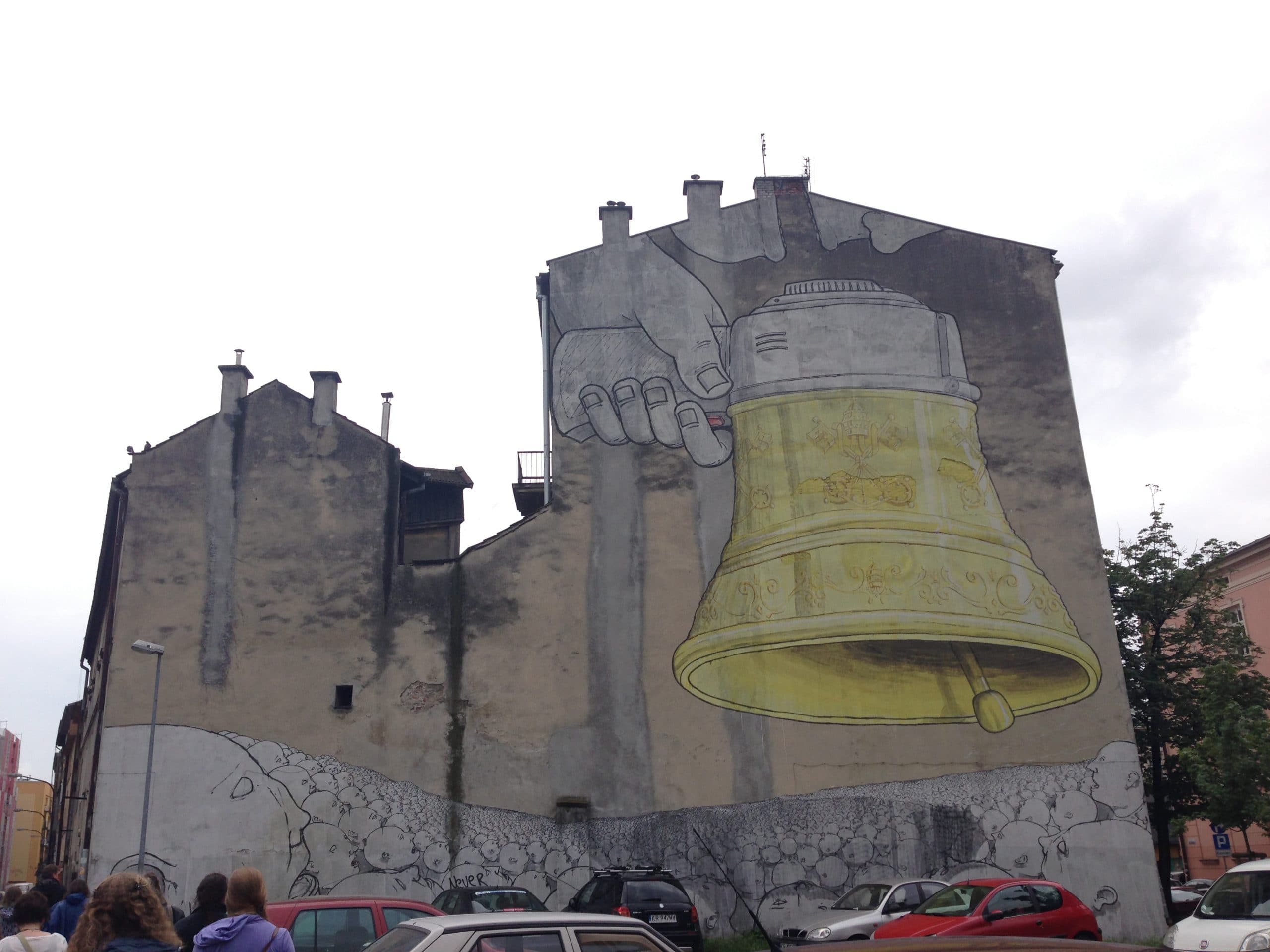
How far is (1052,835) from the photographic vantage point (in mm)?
21016

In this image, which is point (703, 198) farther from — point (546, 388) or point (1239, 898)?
point (1239, 898)

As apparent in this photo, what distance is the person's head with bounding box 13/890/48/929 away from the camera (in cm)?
673

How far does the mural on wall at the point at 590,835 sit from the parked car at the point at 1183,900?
4.11 meters

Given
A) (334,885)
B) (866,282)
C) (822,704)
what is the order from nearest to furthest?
(334,885)
(822,704)
(866,282)

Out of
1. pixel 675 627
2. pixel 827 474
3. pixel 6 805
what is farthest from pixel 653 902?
pixel 6 805

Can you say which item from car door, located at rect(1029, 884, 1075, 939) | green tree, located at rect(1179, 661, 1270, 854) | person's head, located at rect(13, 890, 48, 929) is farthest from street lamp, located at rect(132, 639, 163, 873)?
green tree, located at rect(1179, 661, 1270, 854)

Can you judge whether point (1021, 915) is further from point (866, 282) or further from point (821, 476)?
point (866, 282)

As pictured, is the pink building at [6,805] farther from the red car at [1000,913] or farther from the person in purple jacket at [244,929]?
the person in purple jacket at [244,929]

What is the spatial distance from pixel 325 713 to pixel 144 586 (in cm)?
453

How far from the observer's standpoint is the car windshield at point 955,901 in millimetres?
14711

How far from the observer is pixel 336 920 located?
35.2 feet

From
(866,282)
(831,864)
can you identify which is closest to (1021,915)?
(831,864)

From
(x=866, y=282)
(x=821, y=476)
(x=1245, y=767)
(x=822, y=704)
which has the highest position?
(x=866, y=282)

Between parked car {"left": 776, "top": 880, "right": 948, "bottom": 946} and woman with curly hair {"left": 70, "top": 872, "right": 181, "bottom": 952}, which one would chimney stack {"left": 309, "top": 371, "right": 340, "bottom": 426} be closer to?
parked car {"left": 776, "top": 880, "right": 948, "bottom": 946}
